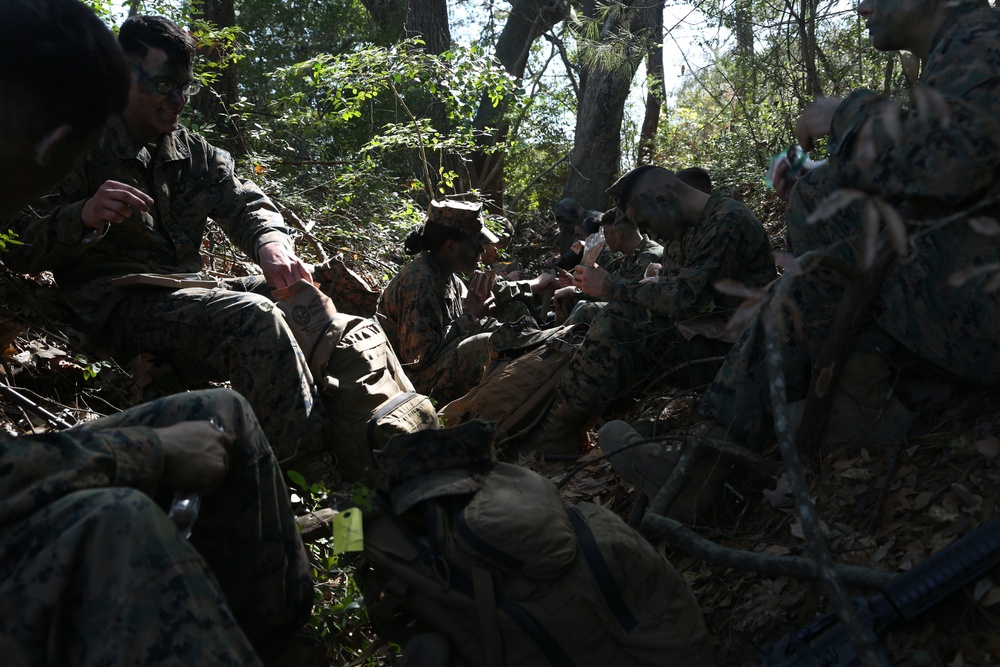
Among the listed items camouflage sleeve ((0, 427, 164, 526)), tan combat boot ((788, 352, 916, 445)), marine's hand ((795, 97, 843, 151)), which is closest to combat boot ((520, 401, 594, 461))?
tan combat boot ((788, 352, 916, 445))

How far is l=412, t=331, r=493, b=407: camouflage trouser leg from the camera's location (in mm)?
6250

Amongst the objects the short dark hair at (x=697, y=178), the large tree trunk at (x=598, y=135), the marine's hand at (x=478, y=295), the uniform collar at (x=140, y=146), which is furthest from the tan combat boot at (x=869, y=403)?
the large tree trunk at (x=598, y=135)

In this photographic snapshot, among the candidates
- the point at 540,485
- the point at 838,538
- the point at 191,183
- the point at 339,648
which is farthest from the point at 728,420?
the point at 191,183

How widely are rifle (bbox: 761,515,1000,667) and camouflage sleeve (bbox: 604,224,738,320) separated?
253cm

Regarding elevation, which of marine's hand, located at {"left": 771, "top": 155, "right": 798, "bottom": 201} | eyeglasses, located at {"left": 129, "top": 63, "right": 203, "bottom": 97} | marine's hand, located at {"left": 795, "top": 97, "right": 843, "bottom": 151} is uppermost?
eyeglasses, located at {"left": 129, "top": 63, "right": 203, "bottom": 97}

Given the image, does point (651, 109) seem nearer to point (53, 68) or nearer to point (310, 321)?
point (310, 321)

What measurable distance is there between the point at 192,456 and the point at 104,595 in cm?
42

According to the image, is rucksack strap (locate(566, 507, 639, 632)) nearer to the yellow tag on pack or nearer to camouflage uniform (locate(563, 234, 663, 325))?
the yellow tag on pack

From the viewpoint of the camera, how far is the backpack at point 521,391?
17.8ft

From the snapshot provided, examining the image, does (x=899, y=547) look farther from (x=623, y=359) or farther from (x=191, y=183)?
(x=191, y=183)

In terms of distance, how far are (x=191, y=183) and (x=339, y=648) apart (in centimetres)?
303

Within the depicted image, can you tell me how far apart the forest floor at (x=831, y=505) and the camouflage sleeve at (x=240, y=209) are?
946 mm

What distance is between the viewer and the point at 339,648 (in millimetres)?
2889

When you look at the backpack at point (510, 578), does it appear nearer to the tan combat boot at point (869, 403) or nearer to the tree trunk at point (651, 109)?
the tan combat boot at point (869, 403)
